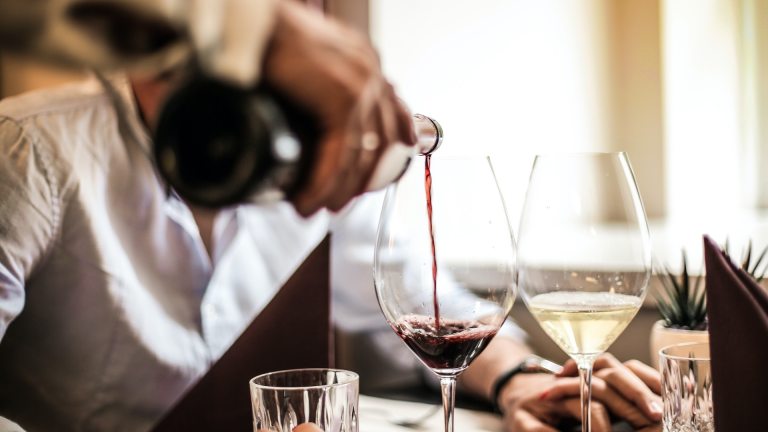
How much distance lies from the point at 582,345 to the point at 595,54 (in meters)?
1.83

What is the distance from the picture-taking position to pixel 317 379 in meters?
0.62

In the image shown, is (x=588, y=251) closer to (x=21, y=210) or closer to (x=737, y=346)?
(x=737, y=346)

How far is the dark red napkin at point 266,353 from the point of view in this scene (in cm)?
73

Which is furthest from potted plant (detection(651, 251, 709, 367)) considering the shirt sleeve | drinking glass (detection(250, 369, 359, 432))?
the shirt sleeve

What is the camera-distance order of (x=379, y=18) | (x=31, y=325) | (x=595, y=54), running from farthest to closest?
(x=595, y=54) → (x=379, y=18) → (x=31, y=325)

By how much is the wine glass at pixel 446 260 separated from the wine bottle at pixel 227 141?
0.29m

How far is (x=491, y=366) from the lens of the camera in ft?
3.20

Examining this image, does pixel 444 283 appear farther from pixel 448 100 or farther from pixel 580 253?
pixel 448 100

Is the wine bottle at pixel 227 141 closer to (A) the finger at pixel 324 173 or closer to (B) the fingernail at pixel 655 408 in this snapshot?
(A) the finger at pixel 324 173

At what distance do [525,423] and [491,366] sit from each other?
0.26 meters

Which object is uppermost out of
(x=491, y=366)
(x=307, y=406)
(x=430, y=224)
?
(x=430, y=224)

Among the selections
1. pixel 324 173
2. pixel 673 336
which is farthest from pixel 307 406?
pixel 673 336

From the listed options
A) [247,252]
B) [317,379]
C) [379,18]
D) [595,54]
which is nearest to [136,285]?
[247,252]

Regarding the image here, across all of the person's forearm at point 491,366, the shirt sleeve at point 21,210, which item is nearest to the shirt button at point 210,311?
the shirt sleeve at point 21,210
